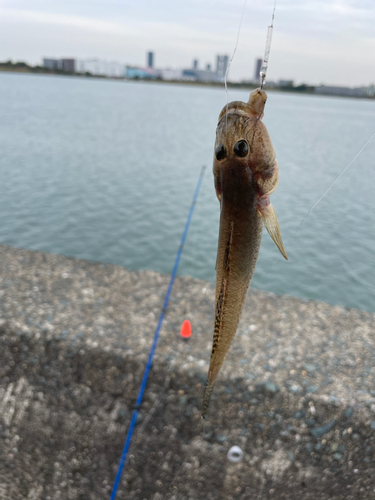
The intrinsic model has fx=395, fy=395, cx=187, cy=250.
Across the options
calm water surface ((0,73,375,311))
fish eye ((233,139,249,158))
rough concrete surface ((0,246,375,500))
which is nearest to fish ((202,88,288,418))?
fish eye ((233,139,249,158))

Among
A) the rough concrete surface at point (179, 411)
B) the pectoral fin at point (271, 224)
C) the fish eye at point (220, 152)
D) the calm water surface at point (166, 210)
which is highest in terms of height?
the fish eye at point (220, 152)

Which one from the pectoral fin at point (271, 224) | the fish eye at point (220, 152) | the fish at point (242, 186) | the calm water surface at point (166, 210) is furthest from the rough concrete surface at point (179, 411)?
the calm water surface at point (166, 210)

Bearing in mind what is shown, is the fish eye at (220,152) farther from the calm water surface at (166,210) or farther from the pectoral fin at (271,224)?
the calm water surface at (166,210)

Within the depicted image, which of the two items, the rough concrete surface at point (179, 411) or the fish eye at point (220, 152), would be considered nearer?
the fish eye at point (220, 152)

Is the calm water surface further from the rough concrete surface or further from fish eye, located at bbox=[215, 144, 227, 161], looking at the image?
fish eye, located at bbox=[215, 144, 227, 161]

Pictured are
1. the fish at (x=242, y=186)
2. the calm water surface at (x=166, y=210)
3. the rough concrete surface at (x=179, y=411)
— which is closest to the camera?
the fish at (x=242, y=186)

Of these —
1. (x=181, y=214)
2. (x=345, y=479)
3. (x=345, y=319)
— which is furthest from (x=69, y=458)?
(x=181, y=214)

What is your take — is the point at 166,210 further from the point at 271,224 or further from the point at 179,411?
the point at 271,224
